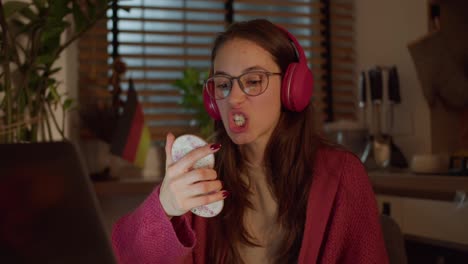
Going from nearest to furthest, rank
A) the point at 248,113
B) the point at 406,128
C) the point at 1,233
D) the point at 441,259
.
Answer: the point at 1,233 → the point at 248,113 → the point at 441,259 → the point at 406,128

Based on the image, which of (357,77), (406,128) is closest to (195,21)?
(357,77)

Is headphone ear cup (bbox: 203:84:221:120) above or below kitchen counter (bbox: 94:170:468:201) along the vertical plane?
above

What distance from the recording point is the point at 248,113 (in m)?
1.00

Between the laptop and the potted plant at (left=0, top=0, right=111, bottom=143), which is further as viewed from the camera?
the potted plant at (left=0, top=0, right=111, bottom=143)

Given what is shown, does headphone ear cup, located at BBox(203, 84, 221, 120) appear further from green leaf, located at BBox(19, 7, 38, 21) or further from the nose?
green leaf, located at BBox(19, 7, 38, 21)

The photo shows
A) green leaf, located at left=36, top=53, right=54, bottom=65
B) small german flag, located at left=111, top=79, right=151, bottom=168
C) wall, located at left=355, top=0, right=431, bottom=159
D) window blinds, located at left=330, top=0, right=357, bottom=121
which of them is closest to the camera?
green leaf, located at left=36, top=53, right=54, bottom=65

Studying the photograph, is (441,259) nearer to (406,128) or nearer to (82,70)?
(406,128)

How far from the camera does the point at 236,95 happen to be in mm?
984

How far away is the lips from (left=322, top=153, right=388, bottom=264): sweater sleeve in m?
→ 0.23

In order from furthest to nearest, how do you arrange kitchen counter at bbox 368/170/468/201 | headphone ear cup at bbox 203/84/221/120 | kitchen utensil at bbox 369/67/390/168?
kitchen utensil at bbox 369/67/390/168 < kitchen counter at bbox 368/170/468/201 < headphone ear cup at bbox 203/84/221/120

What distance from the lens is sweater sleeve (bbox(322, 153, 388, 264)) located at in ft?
3.29

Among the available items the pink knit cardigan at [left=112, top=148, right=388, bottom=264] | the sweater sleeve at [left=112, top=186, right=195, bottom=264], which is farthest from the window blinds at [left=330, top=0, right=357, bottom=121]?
the sweater sleeve at [left=112, top=186, right=195, bottom=264]

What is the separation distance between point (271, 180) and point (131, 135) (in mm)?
1244

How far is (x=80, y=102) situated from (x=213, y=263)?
1.57 metres
